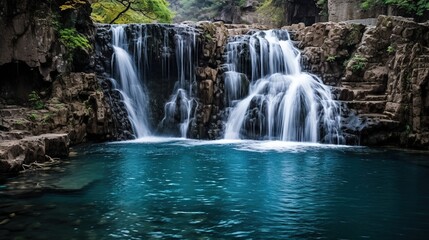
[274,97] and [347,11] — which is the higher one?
[347,11]

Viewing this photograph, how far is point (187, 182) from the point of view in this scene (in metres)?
9.67

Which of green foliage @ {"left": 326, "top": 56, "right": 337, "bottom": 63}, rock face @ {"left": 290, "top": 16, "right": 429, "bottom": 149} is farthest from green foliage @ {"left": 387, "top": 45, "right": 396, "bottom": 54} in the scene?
green foliage @ {"left": 326, "top": 56, "right": 337, "bottom": 63}

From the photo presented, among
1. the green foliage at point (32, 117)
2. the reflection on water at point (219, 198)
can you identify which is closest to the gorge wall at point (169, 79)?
the green foliage at point (32, 117)

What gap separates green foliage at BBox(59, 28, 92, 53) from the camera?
15.8 meters

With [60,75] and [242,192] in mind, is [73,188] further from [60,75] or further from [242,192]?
[60,75]

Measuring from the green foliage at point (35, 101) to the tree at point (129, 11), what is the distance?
1061cm

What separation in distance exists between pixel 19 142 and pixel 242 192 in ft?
19.9

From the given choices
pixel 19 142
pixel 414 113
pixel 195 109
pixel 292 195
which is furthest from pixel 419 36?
pixel 19 142

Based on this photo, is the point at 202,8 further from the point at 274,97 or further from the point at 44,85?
the point at 44,85

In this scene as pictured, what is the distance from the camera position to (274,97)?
19047 mm

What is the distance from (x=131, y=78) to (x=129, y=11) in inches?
323

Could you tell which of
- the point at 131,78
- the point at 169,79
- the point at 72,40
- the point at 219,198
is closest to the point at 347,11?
the point at 169,79

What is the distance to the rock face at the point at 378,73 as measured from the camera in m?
16.0

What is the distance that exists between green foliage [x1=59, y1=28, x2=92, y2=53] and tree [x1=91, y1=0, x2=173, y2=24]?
7.49 metres
